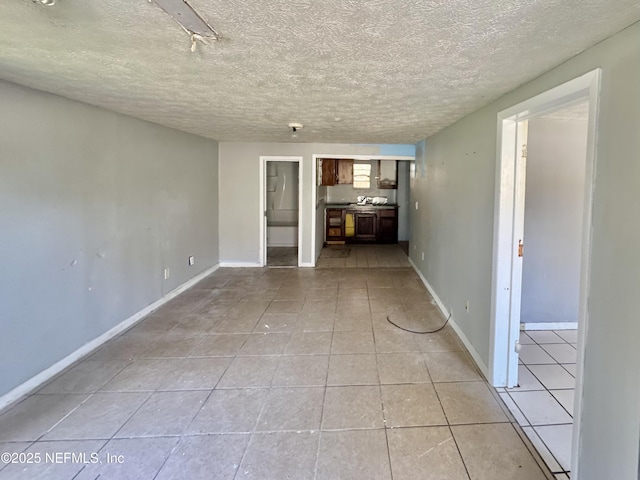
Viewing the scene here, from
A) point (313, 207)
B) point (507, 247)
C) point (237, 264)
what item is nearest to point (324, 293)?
point (313, 207)

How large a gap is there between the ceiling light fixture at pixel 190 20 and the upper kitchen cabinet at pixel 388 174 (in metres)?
7.23

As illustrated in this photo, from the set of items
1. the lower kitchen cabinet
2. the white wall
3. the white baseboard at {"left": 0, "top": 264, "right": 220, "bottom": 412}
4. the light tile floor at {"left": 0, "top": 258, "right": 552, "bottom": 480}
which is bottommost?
the light tile floor at {"left": 0, "top": 258, "right": 552, "bottom": 480}

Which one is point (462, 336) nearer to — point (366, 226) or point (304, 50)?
point (304, 50)

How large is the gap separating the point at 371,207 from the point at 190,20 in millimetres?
7161

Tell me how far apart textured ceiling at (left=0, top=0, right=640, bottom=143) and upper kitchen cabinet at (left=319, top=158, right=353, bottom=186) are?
4.50m

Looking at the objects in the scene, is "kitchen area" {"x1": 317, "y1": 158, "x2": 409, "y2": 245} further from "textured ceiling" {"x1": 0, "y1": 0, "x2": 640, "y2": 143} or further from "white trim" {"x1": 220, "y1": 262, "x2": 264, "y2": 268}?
"textured ceiling" {"x1": 0, "y1": 0, "x2": 640, "y2": 143}

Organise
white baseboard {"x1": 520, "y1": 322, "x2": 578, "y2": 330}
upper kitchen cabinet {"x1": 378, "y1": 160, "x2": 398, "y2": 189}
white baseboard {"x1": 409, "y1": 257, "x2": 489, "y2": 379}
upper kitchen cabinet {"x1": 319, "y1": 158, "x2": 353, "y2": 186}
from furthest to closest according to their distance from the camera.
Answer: upper kitchen cabinet {"x1": 378, "y1": 160, "x2": 398, "y2": 189}
upper kitchen cabinet {"x1": 319, "y1": 158, "x2": 353, "y2": 186}
white baseboard {"x1": 520, "y1": 322, "x2": 578, "y2": 330}
white baseboard {"x1": 409, "y1": 257, "x2": 489, "y2": 379}

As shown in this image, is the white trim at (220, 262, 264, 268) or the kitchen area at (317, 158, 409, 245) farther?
the kitchen area at (317, 158, 409, 245)

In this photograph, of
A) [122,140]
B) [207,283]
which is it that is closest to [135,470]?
[122,140]

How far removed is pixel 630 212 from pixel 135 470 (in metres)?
2.40

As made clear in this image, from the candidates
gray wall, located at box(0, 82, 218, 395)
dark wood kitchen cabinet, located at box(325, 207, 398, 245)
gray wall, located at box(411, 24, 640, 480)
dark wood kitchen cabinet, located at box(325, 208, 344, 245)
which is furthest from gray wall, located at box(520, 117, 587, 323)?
dark wood kitchen cabinet, located at box(325, 208, 344, 245)

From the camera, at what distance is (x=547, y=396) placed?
2.34 metres

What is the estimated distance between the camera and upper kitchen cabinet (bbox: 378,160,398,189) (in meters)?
8.45

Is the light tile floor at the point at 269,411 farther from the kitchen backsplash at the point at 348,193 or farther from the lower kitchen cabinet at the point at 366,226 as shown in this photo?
the kitchen backsplash at the point at 348,193
